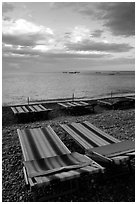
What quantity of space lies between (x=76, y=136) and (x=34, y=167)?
194 cm

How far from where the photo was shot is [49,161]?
4.30 metres

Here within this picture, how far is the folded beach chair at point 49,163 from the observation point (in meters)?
3.54

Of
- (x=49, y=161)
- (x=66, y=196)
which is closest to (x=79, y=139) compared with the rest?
(x=49, y=161)

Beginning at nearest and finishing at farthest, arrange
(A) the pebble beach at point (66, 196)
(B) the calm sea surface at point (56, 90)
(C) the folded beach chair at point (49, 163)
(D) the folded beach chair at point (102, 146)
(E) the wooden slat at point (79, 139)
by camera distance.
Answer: (C) the folded beach chair at point (49, 163)
(A) the pebble beach at point (66, 196)
(D) the folded beach chair at point (102, 146)
(E) the wooden slat at point (79, 139)
(B) the calm sea surface at point (56, 90)

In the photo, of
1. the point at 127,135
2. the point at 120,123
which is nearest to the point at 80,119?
the point at 120,123

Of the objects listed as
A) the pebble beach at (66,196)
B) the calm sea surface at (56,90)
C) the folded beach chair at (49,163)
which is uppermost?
the calm sea surface at (56,90)

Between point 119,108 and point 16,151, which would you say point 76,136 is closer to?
point 16,151

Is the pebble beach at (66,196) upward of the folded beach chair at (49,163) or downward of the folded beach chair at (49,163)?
downward

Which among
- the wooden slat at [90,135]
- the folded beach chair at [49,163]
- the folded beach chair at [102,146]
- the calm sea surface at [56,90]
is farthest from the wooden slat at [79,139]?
the calm sea surface at [56,90]

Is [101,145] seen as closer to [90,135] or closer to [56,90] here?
[90,135]

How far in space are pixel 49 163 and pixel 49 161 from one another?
8 centimetres

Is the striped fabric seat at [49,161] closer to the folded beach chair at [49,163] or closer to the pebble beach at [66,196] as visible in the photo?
the folded beach chair at [49,163]

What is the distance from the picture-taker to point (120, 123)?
9070 mm

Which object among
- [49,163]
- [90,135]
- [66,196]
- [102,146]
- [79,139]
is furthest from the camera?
[90,135]
